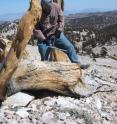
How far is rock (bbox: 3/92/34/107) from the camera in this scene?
10172 mm

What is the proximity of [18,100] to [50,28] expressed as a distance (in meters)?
1.96

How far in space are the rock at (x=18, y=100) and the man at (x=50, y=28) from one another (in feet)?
4.81

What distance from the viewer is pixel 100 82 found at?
12.1m

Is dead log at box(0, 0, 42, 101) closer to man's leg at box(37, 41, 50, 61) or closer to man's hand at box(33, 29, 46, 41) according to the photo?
man's hand at box(33, 29, 46, 41)

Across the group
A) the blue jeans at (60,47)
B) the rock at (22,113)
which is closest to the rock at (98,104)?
the blue jeans at (60,47)

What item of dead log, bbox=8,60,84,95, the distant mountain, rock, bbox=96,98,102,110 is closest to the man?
dead log, bbox=8,60,84,95

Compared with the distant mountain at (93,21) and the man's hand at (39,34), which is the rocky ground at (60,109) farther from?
the distant mountain at (93,21)

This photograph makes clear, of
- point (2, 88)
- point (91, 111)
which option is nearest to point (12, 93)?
point (2, 88)

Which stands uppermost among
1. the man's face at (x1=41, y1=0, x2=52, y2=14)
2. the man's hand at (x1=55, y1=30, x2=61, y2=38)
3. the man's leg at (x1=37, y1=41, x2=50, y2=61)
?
the man's face at (x1=41, y1=0, x2=52, y2=14)

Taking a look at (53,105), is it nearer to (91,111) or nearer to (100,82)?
(91,111)

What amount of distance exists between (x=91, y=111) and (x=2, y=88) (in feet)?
6.54

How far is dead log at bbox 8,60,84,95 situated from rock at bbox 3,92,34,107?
154mm

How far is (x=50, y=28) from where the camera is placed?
11125mm

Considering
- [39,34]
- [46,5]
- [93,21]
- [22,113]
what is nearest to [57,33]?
[39,34]
